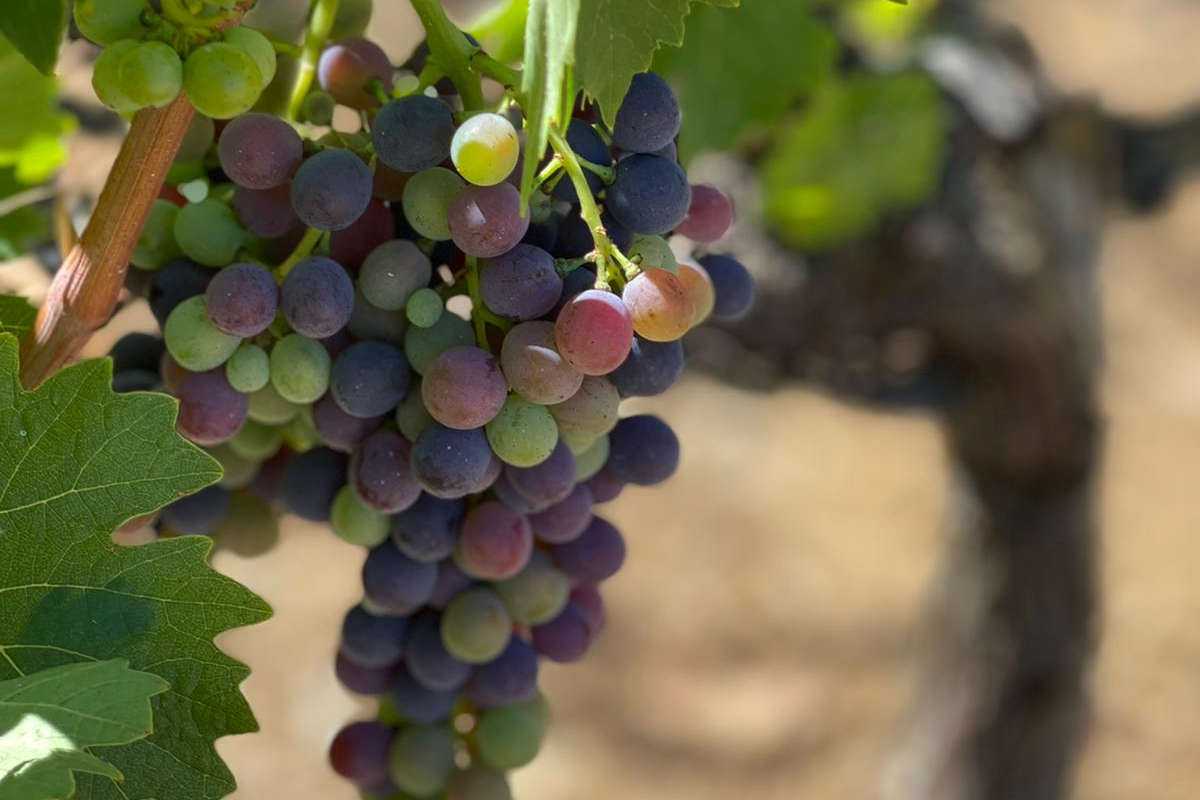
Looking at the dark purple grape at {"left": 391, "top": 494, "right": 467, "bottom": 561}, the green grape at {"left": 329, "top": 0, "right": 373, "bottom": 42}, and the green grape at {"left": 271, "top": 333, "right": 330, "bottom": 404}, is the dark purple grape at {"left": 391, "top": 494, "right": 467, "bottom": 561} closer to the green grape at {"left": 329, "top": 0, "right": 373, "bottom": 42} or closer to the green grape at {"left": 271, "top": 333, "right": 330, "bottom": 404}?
the green grape at {"left": 271, "top": 333, "right": 330, "bottom": 404}

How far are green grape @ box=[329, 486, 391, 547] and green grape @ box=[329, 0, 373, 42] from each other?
0.20 metres

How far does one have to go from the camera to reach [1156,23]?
5641mm

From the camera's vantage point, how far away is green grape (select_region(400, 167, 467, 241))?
482mm

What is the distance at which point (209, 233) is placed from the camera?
54 cm

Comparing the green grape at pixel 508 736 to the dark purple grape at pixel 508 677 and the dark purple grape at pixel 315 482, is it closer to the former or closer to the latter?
the dark purple grape at pixel 508 677

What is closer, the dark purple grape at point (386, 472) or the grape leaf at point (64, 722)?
the grape leaf at point (64, 722)

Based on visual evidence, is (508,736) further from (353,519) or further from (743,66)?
(743,66)

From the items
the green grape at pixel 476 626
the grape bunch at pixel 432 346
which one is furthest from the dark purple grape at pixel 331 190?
the green grape at pixel 476 626

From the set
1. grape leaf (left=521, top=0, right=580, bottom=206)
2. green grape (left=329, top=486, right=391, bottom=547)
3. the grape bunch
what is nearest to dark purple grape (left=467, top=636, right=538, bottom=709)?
the grape bunch

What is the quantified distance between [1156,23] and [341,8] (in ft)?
19.1

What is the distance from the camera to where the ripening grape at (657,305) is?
1.53 feet

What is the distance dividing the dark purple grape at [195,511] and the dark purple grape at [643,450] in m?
0.19

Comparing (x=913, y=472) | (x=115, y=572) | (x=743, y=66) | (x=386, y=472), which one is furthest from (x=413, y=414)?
(x=913, y=472)

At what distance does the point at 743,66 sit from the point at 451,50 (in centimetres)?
79
